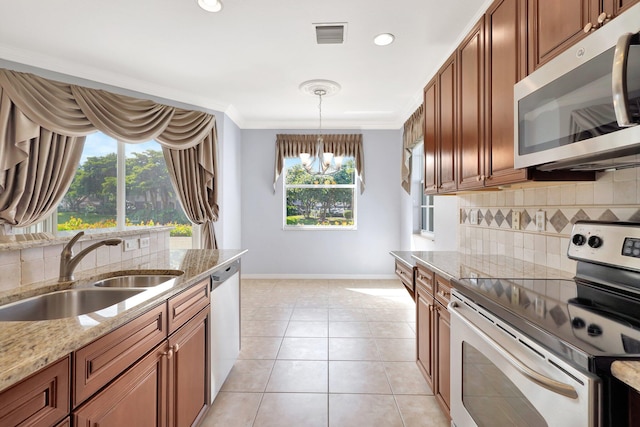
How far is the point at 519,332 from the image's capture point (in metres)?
0.98

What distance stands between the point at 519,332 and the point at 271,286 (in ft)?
13.4

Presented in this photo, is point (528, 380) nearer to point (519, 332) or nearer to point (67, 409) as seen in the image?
point (519, 332)

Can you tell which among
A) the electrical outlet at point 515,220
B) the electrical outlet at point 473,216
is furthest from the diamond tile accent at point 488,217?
the electrical outlet at point 515,220

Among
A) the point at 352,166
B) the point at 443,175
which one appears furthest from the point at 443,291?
the point at 352,166

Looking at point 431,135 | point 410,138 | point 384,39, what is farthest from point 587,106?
point 410,138

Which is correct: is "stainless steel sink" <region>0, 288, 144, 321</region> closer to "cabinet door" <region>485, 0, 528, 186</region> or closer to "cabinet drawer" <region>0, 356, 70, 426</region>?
"cabinet drawer" <region>0, 356, 70, 426</region>

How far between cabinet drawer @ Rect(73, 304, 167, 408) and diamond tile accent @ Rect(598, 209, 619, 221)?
6.82ft

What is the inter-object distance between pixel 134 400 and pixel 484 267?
1.88m

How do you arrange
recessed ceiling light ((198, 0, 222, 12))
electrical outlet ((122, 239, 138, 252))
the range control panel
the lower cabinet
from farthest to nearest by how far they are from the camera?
recessed ceiling light ((198, 0, 222, 12))
electrical outlet ((122, 239, 138, 252))
the lower cabinet
the range control panel

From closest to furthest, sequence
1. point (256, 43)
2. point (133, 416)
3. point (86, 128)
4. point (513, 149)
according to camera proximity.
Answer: point (133, 416) → point (513, 149) → point (256, 43) → point (86, 128)

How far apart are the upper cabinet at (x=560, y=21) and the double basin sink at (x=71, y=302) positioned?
2069 millimetres

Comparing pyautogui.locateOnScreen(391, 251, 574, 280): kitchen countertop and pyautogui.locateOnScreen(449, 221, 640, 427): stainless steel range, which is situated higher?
pyautogui.locateOnScreen(391, 251, 574, 280): kitchen countertop

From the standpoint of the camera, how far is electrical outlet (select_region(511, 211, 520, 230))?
197cm

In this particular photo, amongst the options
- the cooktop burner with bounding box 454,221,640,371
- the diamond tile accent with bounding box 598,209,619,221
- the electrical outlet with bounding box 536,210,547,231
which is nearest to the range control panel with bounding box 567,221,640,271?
the cooktop burner with bounding box 454,221,640,371
